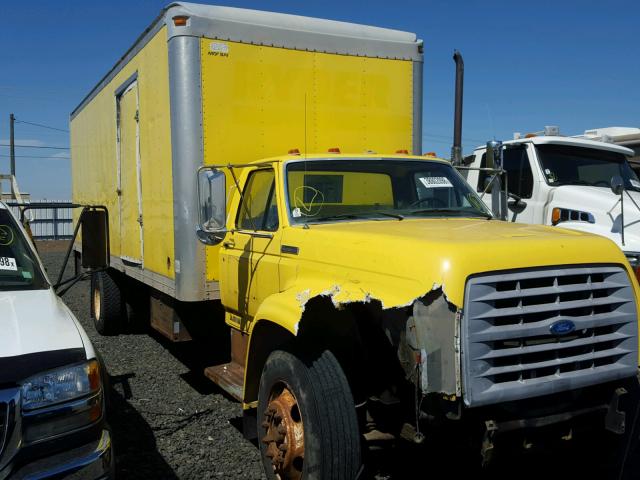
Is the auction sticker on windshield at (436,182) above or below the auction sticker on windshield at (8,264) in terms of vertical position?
above

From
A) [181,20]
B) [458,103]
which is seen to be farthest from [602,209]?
[181,20]

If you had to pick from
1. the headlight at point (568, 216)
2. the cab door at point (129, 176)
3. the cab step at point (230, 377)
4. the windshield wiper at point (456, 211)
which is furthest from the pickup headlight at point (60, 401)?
the headlight at point (568, 216)

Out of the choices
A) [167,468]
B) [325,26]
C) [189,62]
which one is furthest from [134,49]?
[167,468]

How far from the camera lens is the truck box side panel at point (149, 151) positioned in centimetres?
553

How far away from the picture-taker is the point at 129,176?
6.97 meters

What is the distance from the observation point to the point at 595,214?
6.94 m

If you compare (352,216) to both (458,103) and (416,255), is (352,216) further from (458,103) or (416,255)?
(458,103)

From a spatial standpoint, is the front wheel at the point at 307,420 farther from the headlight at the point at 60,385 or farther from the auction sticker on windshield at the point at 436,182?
the auction sticker on windshield at the point at 436,182

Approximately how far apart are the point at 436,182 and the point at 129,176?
386cm

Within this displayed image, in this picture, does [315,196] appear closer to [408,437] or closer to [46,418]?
[408,437]

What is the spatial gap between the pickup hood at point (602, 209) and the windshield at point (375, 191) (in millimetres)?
2814

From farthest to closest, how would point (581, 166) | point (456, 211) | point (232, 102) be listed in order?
point (581, 166) → point (232, 102) → point (456, 211)

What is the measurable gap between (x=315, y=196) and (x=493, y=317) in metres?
1.86

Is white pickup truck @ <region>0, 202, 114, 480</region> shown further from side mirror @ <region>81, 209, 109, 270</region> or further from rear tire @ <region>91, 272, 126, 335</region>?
rear tire @ <region>91, 272, 126, 335</region>
